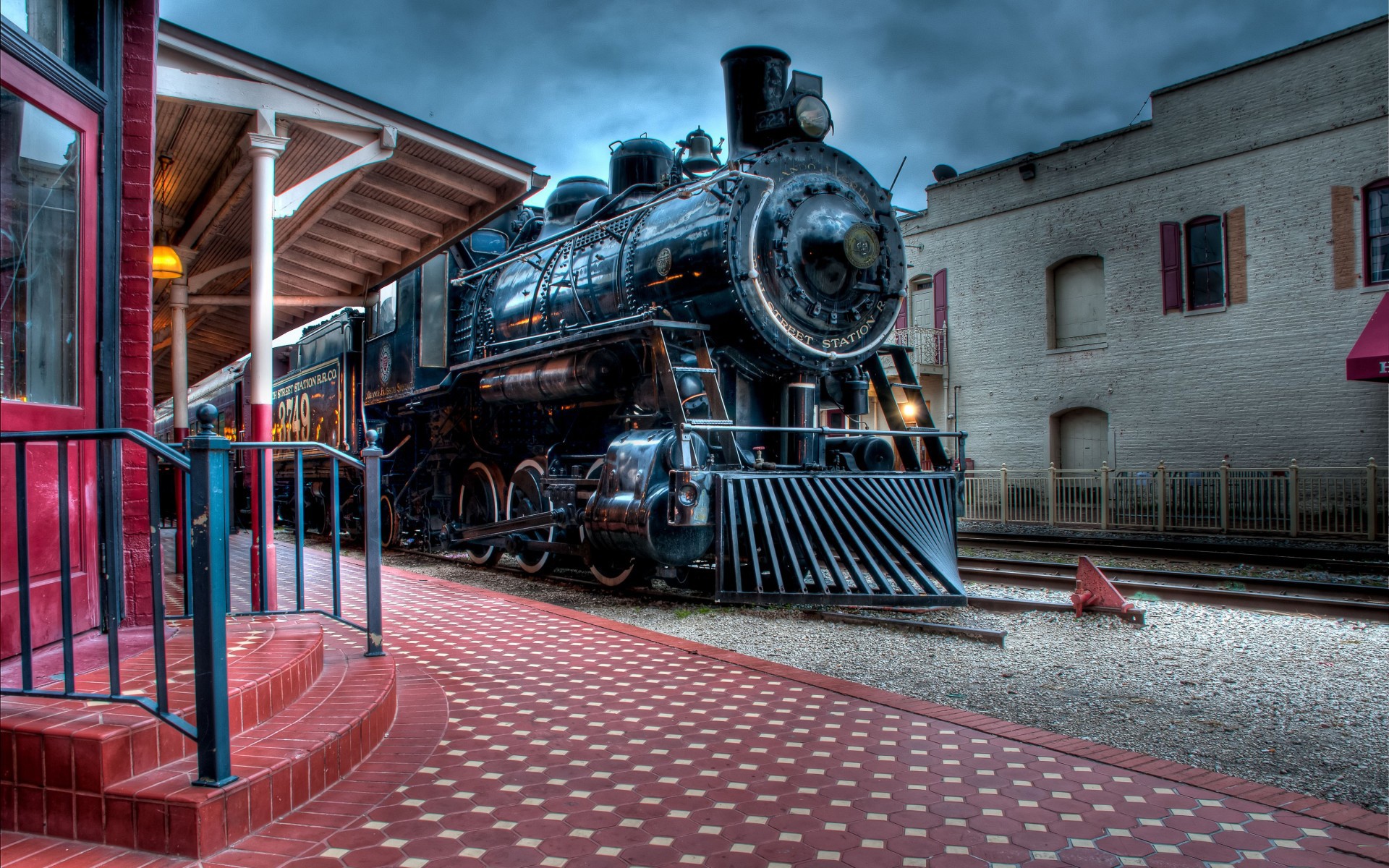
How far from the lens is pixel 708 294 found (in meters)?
7.10

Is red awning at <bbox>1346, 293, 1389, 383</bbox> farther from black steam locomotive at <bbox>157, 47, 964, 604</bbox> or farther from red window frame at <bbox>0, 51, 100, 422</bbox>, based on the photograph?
red window frame at <bbox>0, 51, 100, 422</bbox>

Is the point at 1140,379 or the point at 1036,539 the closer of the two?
the point at 1036,539

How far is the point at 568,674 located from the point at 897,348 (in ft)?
17.2

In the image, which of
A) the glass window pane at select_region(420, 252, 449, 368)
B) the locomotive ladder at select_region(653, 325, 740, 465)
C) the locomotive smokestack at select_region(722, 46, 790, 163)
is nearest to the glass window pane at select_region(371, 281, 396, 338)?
the glass window pane at select_region(420, 252, 449, 368)

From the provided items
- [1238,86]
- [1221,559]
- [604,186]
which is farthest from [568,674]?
[1238,86]

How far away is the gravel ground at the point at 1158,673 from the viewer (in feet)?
12.0

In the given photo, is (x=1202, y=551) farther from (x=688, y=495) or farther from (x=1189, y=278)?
(x=688, y=495)

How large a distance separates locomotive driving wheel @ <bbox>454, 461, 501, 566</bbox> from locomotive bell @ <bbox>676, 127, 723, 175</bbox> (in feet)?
12.3

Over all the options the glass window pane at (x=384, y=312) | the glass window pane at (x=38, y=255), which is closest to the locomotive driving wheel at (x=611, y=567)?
the glass window pane at (x=384, y=312)

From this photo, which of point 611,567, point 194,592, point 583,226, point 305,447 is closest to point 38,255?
point 305,447

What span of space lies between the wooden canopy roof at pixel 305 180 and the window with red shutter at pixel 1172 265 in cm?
1359

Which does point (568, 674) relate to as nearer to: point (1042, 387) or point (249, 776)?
point (249, 776)

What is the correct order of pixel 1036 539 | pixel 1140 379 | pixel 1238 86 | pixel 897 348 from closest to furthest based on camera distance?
pixel 897 348, pixel 1036 539, pixel 1238 86, pixel 1140 379

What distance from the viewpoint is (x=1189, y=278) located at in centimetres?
1712
